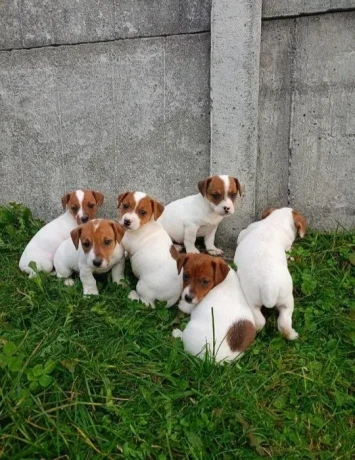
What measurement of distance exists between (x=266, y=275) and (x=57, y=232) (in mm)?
2401

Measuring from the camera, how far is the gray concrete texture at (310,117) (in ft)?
15.0

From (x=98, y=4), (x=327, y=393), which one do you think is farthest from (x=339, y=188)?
(x=98, y=4)

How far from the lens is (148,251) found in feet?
14.0

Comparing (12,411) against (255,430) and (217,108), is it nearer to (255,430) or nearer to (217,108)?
(255,430)

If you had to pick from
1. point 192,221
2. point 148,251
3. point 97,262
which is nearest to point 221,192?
point 192,221

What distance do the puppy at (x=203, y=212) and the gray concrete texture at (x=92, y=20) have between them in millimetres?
1719

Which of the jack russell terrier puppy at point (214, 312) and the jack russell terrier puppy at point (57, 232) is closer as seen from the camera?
the jack russell terrier puppy at point (214, 312)

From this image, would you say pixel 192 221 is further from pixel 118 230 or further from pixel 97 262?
pixel 97 262

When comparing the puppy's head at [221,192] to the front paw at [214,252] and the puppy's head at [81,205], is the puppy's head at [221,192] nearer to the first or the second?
the front paw at [214,252]

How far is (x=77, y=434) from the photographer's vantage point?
2.71 meters

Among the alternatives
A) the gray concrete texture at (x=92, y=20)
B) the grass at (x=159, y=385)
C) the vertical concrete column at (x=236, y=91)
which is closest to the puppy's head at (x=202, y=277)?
the grass at (x=159, y=385)

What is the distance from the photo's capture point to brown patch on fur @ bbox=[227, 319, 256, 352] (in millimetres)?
3408

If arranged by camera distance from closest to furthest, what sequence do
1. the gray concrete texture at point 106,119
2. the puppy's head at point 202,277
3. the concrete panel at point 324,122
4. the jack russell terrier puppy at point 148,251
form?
1. the puppy's head at point 202,277
2. the jack russell terrier puppy at point 148,251
3. the concrete panel at point 324,122
4. the gray concrete texture at point 106,119

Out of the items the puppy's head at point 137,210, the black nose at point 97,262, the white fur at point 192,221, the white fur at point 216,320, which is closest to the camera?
the white fur at point 216,320
